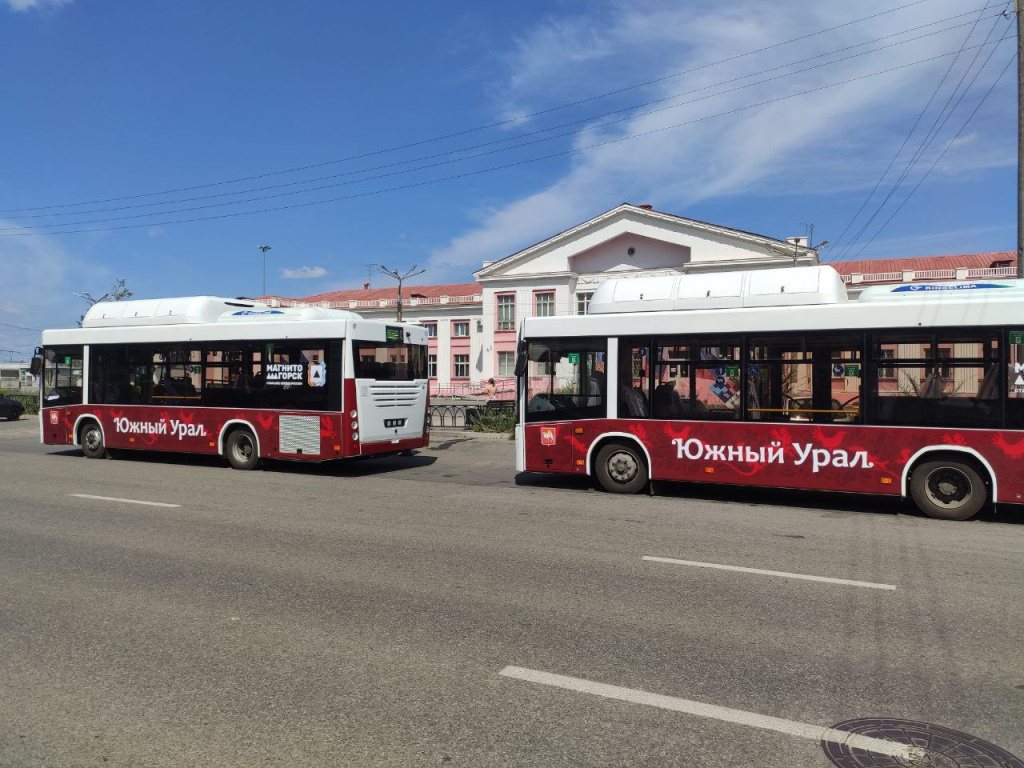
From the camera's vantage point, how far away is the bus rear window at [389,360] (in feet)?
47.2

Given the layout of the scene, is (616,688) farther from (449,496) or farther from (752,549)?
(449,496)

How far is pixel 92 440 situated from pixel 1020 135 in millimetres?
20263

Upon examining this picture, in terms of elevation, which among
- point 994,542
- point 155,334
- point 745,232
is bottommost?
point 994,542

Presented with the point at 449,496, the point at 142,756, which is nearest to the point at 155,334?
the point at 449,496

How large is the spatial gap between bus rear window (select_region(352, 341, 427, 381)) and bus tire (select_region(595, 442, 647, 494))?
4817 millimetres

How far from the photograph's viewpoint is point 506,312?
6041cm

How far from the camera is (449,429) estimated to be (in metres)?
26.2

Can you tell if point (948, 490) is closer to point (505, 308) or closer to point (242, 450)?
point (242, 450)

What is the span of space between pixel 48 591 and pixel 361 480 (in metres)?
7.77

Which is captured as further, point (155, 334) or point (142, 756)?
point (155, 334)

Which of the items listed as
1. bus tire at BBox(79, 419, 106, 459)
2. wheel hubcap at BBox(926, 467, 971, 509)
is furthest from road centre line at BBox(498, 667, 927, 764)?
bus tire at BBox(79, 419, 106, 459)

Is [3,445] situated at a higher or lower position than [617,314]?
lower

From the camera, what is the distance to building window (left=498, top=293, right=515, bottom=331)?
60.1 metres

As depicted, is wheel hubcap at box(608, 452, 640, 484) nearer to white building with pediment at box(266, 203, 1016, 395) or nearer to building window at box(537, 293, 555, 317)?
white building with pediment at box(266, 203, 1016, 395)
